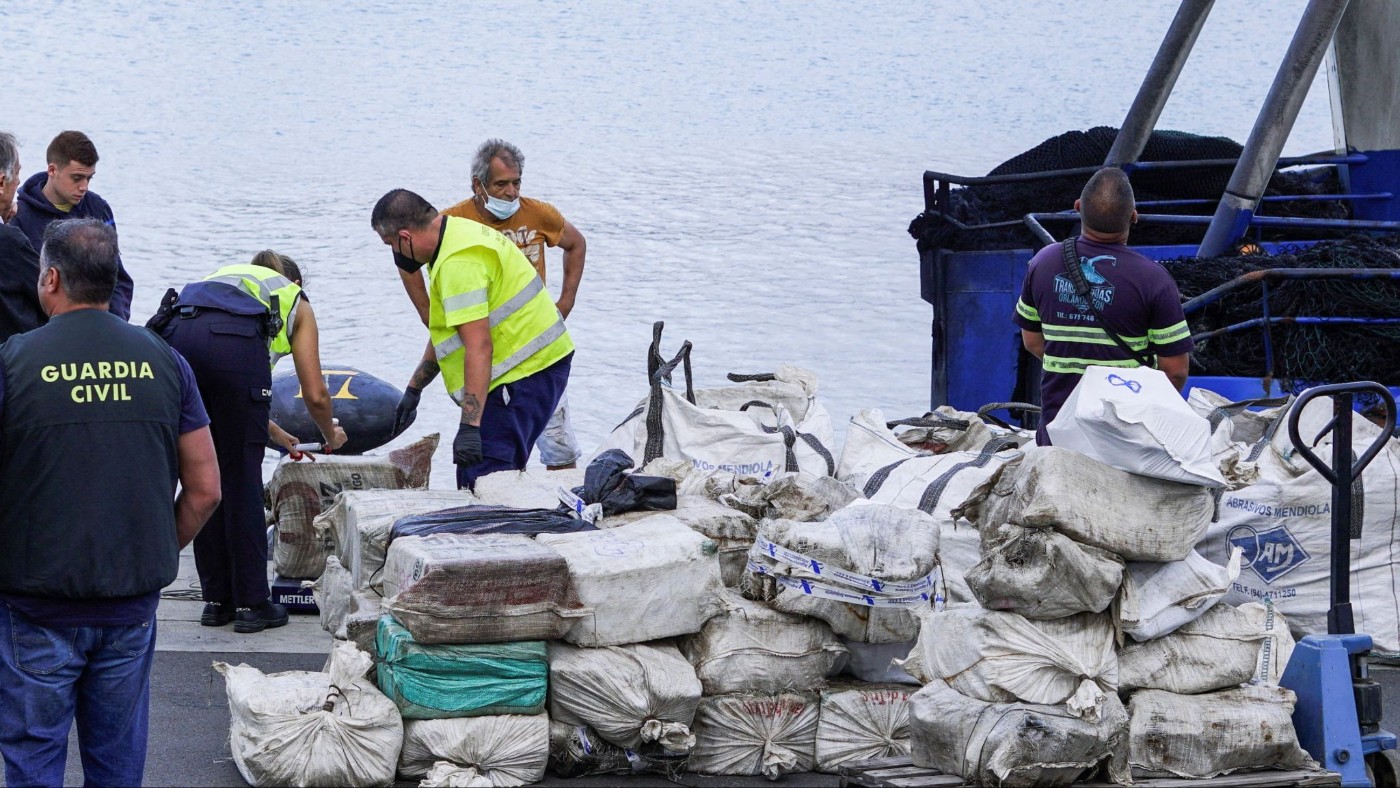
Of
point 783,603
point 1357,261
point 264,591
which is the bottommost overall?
point 264,591

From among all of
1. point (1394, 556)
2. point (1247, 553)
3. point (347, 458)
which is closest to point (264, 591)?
point (347, 458)

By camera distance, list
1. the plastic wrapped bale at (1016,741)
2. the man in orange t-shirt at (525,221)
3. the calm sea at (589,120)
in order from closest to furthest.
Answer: the plastic wrapped bale at (1016,741), the man in orange t-shirt at (525,221), the calm sea at (589,120)

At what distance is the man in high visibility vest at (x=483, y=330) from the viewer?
437cm

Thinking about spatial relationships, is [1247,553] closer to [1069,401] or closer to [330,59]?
[1069,401]

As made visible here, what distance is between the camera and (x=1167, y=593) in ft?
10.9

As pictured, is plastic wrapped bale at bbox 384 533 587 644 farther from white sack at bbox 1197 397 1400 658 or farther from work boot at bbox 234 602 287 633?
white sack at bbox 1197 397 1400 658

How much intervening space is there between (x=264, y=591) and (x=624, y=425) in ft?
4.73

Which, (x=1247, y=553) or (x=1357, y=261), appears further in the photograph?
(x=1357, y=261)

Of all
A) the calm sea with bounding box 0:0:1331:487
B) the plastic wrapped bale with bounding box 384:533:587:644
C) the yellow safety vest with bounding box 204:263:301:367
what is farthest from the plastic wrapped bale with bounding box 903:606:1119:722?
the calm sea with bounding box 0:0:1331:487

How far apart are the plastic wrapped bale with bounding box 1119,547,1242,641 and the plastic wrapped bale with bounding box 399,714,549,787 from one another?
54.2 inches

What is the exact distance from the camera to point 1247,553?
464cm

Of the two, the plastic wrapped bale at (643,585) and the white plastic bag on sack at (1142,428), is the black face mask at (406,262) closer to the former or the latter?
the plastic wrapped bale at (643,585)

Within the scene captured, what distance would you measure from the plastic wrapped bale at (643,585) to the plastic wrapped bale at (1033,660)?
59 centimetres

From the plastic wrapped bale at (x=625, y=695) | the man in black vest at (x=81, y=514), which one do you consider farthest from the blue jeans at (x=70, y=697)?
the plastic wrapped bale at (x=625, y=695)
